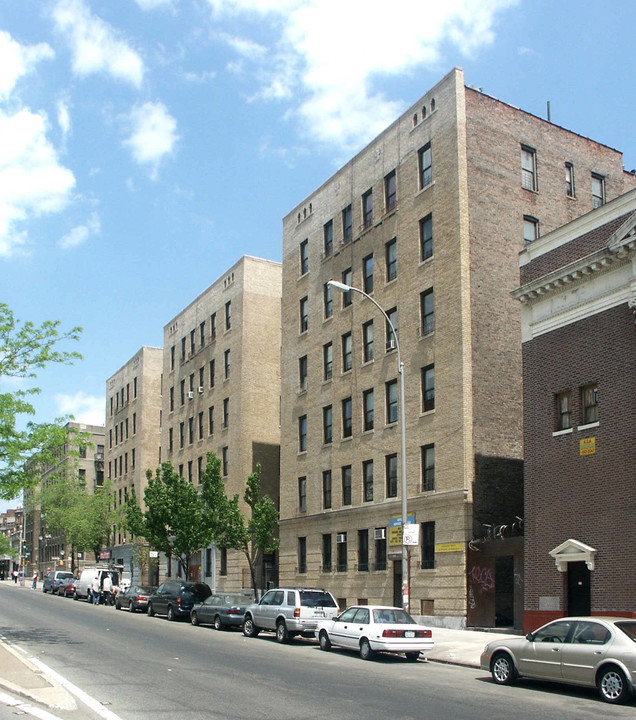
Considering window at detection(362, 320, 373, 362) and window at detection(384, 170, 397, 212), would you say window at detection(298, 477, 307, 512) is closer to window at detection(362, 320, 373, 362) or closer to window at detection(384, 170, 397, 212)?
window at detection(362, 320, 373, 362)

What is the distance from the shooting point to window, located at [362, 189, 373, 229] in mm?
40125

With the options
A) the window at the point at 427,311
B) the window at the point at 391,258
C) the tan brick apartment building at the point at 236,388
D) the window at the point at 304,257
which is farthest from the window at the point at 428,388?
the tan brick apartment building at the point at 236,388

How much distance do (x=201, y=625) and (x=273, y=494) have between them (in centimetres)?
1774

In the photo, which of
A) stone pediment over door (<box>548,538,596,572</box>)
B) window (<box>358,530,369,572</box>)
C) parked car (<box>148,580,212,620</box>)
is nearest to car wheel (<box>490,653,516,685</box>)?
stone pediment over door (<box>548,538,596,572</box>)

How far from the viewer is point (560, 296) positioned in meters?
26.3

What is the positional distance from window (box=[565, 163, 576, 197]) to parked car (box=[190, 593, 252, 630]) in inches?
847

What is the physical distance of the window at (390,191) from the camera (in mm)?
38500

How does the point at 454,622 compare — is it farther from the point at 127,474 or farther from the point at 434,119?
the point at 127,474

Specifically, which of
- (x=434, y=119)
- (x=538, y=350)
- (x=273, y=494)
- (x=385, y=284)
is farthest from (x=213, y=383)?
(x=538, y=350)

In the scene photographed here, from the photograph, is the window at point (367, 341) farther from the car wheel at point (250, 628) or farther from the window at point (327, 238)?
the car wheel at point (250, 628)

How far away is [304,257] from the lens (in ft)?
151

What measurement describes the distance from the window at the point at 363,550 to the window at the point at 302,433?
23.7ft

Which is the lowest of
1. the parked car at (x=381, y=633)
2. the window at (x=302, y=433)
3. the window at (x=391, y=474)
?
the parked car at (x=381, y=633)

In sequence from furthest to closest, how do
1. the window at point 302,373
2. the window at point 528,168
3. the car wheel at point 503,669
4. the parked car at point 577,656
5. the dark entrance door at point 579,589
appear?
the window at point 302,373, the window at point 528,168, the dark entrance door at point 579,589, the car wheel at point 503,669, the parked car at point 577,656
